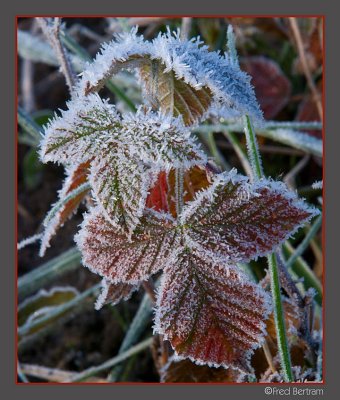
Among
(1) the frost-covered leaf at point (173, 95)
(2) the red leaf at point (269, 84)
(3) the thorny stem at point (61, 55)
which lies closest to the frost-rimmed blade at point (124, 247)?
(1) the frost-covered leaf at point (173, 95)

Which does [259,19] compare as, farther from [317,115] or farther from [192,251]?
[192,251]

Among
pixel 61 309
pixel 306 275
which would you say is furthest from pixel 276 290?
pixel 61 309

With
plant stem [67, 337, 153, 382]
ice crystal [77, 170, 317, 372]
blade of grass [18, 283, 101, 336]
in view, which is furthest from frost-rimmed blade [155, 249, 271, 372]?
blade of grass [18, 283, 101, 336]

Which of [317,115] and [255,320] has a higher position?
[317,115]

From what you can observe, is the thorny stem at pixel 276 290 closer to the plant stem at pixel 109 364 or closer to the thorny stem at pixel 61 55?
the thorny stem at pixel 61 55

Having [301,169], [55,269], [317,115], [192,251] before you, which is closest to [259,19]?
[317,115]

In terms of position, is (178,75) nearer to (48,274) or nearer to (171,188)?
(171,188)
